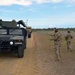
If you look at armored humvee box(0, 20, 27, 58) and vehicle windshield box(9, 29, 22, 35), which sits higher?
vehicle windshield box(9, 29, 22, 35)

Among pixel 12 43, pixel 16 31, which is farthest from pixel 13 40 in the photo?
pixel 16 31

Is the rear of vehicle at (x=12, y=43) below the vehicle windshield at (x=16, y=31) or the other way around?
below

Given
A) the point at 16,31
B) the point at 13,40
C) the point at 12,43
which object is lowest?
the point at 12,43

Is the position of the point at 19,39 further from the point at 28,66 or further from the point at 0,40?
the point at 28,66

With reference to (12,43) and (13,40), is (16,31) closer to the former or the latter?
(13,40)

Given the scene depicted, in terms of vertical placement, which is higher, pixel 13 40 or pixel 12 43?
pixel 13 40

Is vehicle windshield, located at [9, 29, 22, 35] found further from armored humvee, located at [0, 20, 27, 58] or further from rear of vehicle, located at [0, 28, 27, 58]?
rear of vehicle, located at [0, 28, 27, 58]

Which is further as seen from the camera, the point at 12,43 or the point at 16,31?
the point at 16,31

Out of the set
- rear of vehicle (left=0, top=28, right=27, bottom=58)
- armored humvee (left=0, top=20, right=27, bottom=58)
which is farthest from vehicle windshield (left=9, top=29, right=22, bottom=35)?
rear of vehicle (left=0, top=28, right=27, bottom=58)

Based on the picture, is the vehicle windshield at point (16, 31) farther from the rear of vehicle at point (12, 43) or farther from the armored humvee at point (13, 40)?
the rear of vehicle at point (12, 43)

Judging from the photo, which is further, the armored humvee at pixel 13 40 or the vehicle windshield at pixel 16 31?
the vehicle windshield at pixel 16 31

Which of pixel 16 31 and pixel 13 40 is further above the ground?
pixel 16 31

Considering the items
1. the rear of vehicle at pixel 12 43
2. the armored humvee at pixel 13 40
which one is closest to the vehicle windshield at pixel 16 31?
the armored humvee at pixel 13 40

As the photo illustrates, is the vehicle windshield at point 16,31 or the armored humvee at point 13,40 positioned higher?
the vehicle windshield at point 16,31
